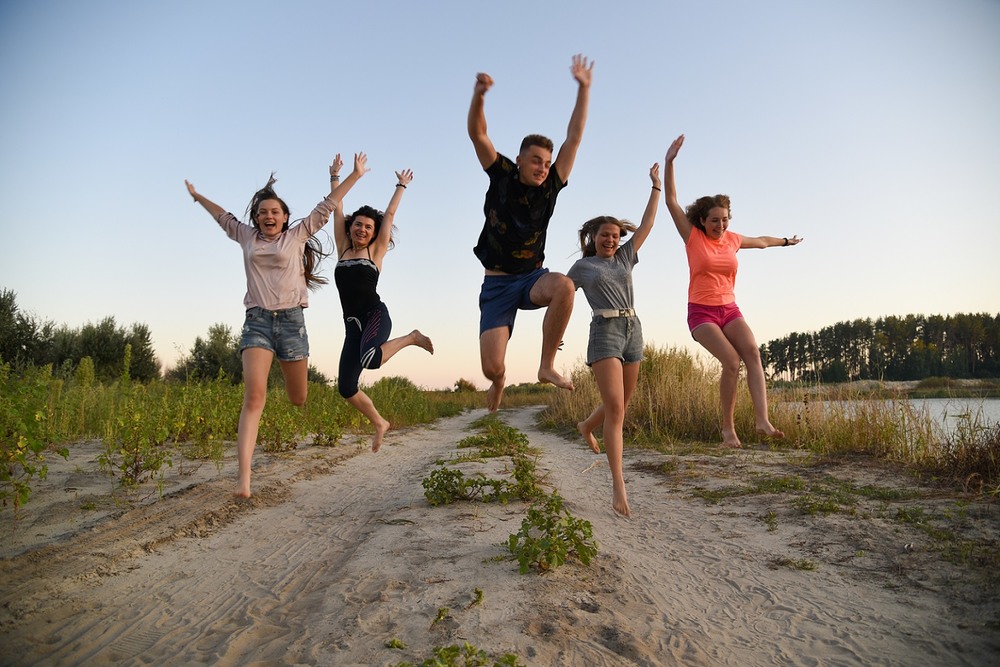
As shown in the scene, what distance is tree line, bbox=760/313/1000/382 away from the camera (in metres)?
9.88

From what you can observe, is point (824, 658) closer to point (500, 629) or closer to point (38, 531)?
point (500, 629)

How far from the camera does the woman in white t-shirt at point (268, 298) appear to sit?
15.7 feet

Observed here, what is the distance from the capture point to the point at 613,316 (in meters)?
4.74

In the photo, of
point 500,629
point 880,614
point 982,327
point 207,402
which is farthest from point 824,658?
point 982,327

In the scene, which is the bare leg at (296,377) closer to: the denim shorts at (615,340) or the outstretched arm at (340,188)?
the outstretched arm at (340,188)

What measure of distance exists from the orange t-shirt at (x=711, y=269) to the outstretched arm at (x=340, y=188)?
3323 mm

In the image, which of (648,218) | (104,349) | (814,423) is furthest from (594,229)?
(104,349)

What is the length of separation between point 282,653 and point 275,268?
10.6ft

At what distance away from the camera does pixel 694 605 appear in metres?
3.13

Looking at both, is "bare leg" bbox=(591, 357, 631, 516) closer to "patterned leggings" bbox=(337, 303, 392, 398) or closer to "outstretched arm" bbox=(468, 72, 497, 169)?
"outstretched arm" bbox=(468, 72, 497, 169)

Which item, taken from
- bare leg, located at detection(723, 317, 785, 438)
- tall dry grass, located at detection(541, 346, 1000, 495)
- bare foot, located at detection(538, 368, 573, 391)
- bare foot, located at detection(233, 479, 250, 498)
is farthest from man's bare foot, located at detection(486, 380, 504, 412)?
tall dry grass, located at detection(541, 346, 1000, 495)

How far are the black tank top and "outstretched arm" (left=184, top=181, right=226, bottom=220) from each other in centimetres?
117

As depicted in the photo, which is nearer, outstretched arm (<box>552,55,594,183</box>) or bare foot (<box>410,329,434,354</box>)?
outstretched arm (<box>552,55,594,183</box>)

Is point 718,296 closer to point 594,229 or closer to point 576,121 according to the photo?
point 594,229
